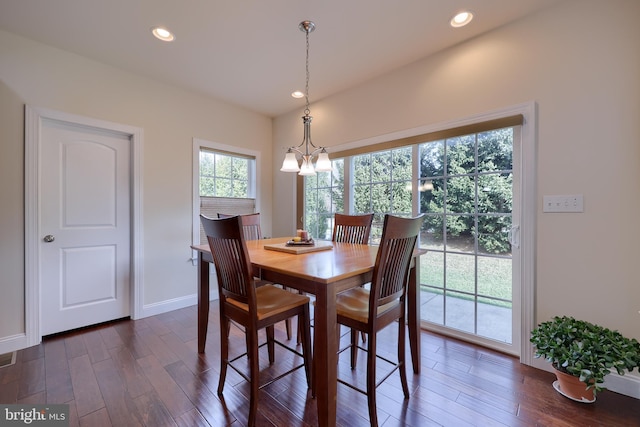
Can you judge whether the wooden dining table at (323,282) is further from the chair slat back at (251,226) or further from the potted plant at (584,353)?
the potted plant at (584,353)

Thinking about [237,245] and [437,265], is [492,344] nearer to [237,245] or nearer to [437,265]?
[437,265]

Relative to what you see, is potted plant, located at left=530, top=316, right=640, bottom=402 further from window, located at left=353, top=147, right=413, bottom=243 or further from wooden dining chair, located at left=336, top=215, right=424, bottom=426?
window, located at left=353, top=147, right=413, bottom=243

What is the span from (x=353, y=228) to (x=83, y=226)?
2575 mm

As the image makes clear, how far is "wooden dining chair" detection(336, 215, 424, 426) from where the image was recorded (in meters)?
1.37

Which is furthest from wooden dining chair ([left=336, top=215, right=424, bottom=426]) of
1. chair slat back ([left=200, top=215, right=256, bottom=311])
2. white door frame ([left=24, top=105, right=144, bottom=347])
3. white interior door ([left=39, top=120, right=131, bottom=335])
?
white door frame ([left=24, top=105, right=144, bottom=347])

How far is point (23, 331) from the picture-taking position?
2.23 meters

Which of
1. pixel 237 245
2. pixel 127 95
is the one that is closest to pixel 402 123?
pixel 237 245

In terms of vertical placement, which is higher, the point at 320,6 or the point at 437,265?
the point at 320,6

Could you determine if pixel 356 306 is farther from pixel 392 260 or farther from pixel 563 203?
pixel 563 203

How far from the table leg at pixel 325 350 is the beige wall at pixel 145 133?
2472 mm

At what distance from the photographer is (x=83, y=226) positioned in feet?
8.51

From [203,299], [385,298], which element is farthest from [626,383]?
[203,299]

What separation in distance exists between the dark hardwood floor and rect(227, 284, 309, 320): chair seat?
22.0 inches

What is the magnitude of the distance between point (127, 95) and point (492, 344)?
13.5 ft
